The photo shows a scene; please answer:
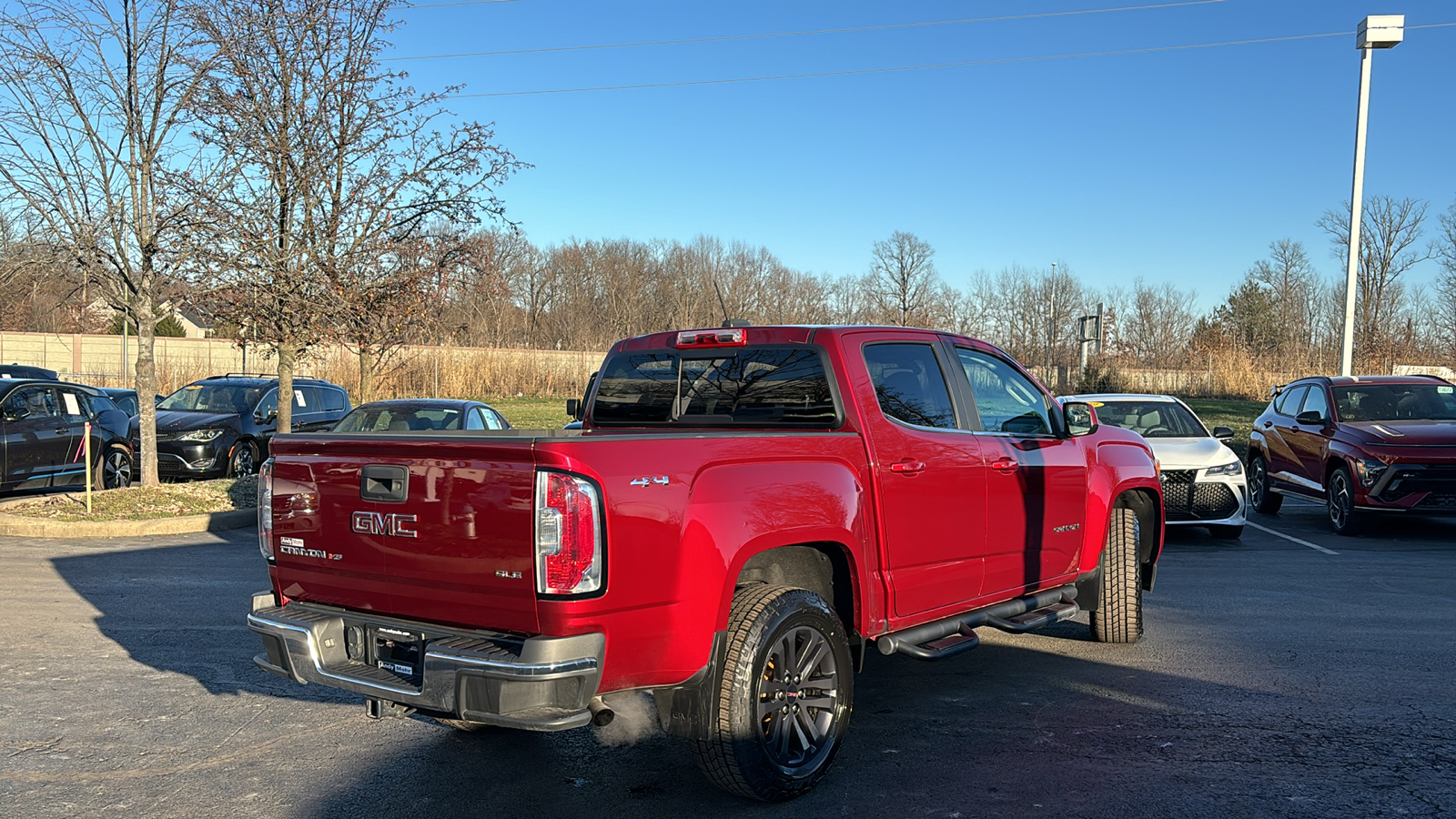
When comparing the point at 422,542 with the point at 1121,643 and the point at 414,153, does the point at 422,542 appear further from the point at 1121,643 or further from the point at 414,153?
the point at 414,153

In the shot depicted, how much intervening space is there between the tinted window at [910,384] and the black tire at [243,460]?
45.7 ft

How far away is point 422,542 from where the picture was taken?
398 cm

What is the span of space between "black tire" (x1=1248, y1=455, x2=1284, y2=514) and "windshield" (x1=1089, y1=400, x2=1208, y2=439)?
2518mm

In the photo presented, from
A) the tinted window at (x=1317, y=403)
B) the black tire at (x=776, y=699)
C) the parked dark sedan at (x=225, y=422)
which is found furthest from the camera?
the parked dark sedan at (x=225, y=422)

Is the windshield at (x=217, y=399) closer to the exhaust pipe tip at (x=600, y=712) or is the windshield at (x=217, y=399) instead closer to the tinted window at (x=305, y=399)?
the tinted window at (x=305, y=399)

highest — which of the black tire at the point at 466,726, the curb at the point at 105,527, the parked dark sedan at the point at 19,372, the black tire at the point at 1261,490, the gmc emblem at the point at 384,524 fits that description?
the parked dark sedan at the point at 19,372

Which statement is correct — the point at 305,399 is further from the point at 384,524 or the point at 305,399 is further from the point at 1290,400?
the point at 384,524

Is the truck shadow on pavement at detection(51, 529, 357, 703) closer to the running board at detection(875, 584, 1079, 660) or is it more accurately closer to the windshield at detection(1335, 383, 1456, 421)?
the running board at detection(875, 584, 1079, 660)

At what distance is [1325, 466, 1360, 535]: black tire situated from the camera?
480 inches

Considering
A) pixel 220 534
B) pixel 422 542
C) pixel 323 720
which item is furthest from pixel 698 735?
pixel 220 534

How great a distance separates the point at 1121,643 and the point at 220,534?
32.0ft

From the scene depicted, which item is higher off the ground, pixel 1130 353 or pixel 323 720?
pixel 1130 353

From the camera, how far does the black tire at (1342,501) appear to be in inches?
480

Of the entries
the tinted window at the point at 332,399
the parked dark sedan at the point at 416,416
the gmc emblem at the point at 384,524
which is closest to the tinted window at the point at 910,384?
the gmc emblem at the point at 384,524
